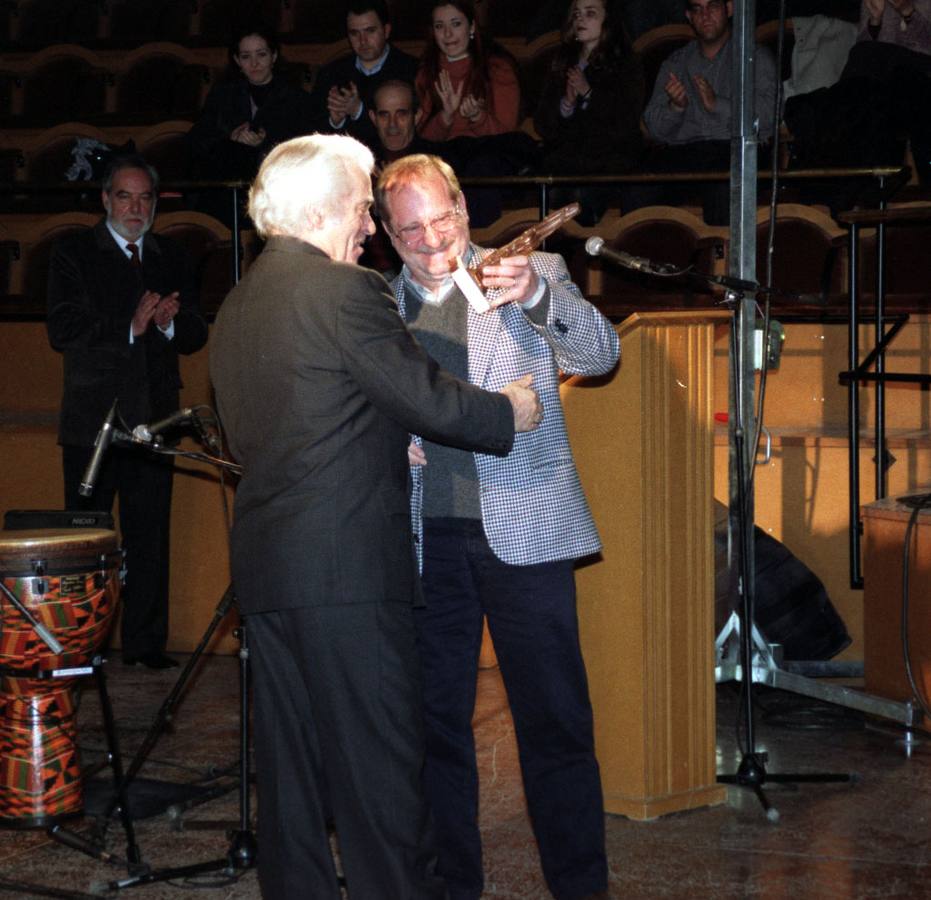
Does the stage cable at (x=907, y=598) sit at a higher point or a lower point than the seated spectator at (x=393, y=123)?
lower

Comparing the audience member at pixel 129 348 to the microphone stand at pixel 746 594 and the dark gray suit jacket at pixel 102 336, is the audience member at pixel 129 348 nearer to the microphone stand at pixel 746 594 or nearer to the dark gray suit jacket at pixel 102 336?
the dark gray suit jacket at pixel 102 336

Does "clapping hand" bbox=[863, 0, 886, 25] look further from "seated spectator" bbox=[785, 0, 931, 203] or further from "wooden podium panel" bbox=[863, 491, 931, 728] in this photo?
"wooden podium panel" bbox=[863, 491, 931, 728]

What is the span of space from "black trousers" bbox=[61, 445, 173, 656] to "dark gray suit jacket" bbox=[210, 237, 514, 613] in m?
2.60

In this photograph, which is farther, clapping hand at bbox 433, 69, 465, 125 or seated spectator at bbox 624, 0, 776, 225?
clapping hand at bbox 433, 69, 465, 125

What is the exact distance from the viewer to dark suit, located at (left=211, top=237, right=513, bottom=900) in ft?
Answer: 7.16

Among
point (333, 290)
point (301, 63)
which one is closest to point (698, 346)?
→ point (333, 290)

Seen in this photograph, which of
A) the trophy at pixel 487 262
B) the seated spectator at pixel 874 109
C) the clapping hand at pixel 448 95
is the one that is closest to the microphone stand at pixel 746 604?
the trophy at pixel 487 262

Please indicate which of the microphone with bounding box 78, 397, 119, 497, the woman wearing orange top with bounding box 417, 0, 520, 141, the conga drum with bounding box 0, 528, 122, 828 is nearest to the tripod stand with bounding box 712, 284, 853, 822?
the microphone with bounding box 78, 397, 119, 497

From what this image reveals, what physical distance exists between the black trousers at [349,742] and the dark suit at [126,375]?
97.6 inches

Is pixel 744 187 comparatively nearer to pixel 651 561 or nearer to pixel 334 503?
pixel 651 561

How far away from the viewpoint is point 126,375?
465 centimetres

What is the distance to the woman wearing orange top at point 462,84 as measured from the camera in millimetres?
5566

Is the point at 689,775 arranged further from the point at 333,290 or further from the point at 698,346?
the point at 333,290

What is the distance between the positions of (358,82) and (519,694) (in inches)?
149
